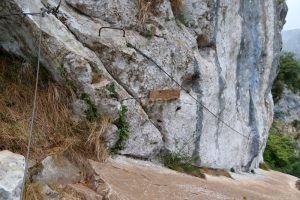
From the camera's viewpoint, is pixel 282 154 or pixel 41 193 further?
pixel 282 154

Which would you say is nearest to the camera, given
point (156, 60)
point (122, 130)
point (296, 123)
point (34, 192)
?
point (34, 192)

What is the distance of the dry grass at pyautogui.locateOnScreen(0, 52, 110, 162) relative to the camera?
5.72 metres

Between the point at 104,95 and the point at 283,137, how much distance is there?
24.3 metres

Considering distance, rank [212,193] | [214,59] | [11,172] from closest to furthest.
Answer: [11,172], [212,193], [214,59]

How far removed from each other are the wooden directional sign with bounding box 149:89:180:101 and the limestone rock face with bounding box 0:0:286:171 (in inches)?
3.0

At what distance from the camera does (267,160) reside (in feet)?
85.7

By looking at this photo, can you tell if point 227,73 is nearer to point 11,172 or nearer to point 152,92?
point 152,92

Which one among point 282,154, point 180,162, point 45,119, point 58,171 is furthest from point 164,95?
point 282,154

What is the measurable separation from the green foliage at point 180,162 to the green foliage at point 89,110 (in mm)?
1787

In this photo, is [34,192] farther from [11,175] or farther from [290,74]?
[290,74]

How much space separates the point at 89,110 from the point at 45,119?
76cm

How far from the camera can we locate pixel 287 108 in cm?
3291

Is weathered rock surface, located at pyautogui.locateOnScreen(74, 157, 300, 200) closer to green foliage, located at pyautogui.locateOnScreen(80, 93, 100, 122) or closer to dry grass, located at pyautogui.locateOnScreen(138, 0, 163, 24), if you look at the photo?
green foliage, located at pyautogui.locateOnScreen(80, 93, 100, 122)

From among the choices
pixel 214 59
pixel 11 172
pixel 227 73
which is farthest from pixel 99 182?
pixel 227 73
